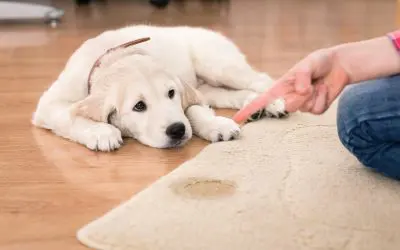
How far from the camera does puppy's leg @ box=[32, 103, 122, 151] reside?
177 cm

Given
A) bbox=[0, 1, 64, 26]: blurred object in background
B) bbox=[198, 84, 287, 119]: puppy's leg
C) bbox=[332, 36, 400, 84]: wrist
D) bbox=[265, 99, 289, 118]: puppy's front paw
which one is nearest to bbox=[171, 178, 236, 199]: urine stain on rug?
bbox=[332, 36, 400, 84]: wrist

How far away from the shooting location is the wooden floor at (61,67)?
55.4 inches

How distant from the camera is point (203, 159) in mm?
Answer: 1646

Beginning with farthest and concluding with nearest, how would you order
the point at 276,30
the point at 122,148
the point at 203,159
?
the point at 276,30, the point at 122,148, the point at 203,159

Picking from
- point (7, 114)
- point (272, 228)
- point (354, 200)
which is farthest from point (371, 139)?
point (7, 114)

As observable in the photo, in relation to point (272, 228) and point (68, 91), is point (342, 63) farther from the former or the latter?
point (68, 91)

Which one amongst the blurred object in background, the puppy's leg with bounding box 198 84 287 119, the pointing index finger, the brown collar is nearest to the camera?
the pointing index finger

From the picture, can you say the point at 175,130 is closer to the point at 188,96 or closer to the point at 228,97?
the point at 188,96

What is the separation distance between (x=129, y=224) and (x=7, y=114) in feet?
3.03

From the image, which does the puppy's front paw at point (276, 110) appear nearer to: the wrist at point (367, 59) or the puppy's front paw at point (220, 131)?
the puppy's front paw at point (220, 131)

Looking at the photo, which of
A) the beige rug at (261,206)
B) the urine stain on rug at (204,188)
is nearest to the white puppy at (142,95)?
the beige rug at (261,206)

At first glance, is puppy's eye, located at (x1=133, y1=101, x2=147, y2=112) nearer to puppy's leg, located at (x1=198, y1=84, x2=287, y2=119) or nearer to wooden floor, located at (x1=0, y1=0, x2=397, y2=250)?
wooden floor, located at (x1=0, y1=0, x2=397, y2=250)

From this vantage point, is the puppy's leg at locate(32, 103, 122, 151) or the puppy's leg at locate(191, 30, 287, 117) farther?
the puppy's leg at locate(191, 30, 287, 117)

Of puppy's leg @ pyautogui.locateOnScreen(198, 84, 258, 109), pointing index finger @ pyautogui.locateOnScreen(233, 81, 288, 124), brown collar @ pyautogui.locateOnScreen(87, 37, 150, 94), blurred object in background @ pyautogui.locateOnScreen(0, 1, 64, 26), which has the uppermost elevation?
pointing index finger @ pyautogui.locateOnScreen(233, 81, 288, 124)
